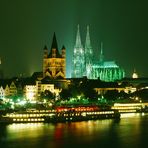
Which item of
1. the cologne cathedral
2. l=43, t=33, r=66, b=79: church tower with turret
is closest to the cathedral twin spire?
the cologne cathedral

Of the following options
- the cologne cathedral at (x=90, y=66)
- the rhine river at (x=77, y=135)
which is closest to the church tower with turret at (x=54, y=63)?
the cologne cathedral at (x=90, y=66)

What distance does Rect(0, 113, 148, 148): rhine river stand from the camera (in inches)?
1120

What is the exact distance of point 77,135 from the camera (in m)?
31.3

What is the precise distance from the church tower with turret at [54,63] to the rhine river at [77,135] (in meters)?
25.9

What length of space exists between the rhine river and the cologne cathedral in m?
34.7

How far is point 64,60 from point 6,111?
25371mm

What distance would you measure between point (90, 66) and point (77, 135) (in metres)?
44.8

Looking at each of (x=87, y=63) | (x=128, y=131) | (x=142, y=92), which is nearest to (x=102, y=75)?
(x=87, y=63)

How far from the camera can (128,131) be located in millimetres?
32906

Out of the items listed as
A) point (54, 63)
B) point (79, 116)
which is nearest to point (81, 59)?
point (54, 63)

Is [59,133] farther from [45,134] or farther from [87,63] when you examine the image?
[87,63]

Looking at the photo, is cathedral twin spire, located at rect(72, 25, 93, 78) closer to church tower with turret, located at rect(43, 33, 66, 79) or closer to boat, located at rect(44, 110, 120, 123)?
church tower with turret, located at rect(43, 33, 66, 79)

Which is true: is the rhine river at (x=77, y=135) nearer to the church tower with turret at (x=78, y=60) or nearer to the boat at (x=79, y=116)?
the boat at (x=79, y=116)

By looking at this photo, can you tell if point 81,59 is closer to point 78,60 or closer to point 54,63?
point 78,60
